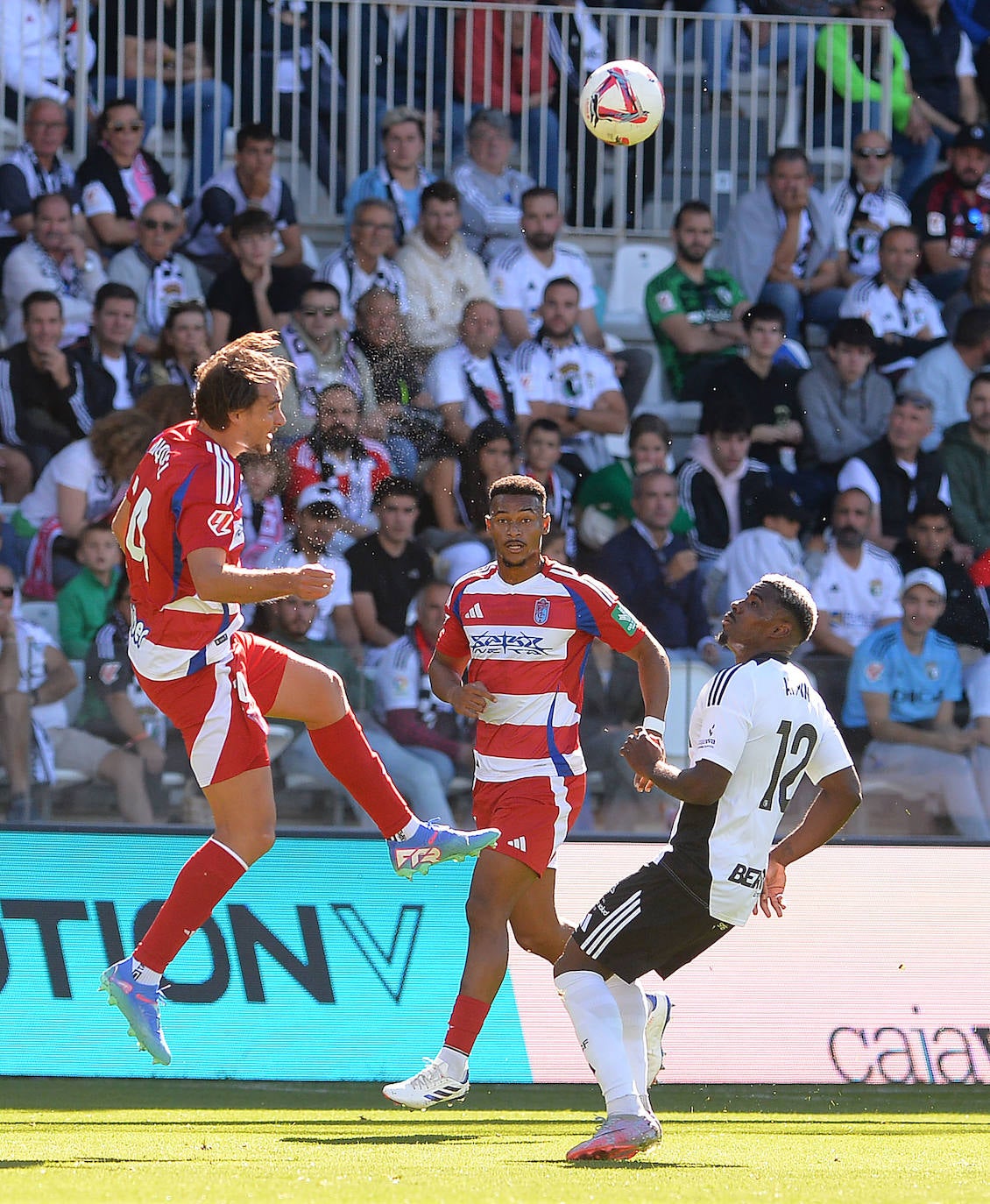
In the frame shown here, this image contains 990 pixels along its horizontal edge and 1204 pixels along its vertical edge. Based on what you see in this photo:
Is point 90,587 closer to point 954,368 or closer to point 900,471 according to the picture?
point 900,471

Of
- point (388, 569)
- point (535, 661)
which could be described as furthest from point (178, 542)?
point (388, 569)

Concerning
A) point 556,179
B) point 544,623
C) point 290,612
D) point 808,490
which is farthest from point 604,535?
point 544,623

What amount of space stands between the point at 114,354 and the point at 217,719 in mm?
5872

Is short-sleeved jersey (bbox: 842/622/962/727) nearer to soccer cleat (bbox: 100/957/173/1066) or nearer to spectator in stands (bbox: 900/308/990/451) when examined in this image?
spectator in stands (bbox: 900/308/990/451)

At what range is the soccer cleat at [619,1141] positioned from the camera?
486 centimetres

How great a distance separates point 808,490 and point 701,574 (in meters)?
1.41

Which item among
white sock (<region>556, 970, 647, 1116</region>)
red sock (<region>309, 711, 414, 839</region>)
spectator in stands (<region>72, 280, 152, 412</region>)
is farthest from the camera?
spectator in stands (<region>72, 280, 152, 412</region>)

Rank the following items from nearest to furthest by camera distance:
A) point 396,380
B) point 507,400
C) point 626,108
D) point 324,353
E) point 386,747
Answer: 1. point 386,747
2. point 626,108
3. point 324,353
4. point 396,380
5. point 507,400

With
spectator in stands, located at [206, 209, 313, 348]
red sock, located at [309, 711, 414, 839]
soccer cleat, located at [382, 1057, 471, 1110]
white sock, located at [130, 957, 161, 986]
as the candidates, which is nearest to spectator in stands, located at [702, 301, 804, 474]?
spectator in stands, located at [206, 209, 313, 348]

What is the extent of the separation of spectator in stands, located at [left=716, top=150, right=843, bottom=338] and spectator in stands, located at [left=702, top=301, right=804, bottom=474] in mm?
519

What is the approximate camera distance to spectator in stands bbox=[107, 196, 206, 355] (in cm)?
1127

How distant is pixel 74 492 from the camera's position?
33.2 ft

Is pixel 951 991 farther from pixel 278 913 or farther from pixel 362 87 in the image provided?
pixel 362 87

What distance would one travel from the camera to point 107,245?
1159 cm
